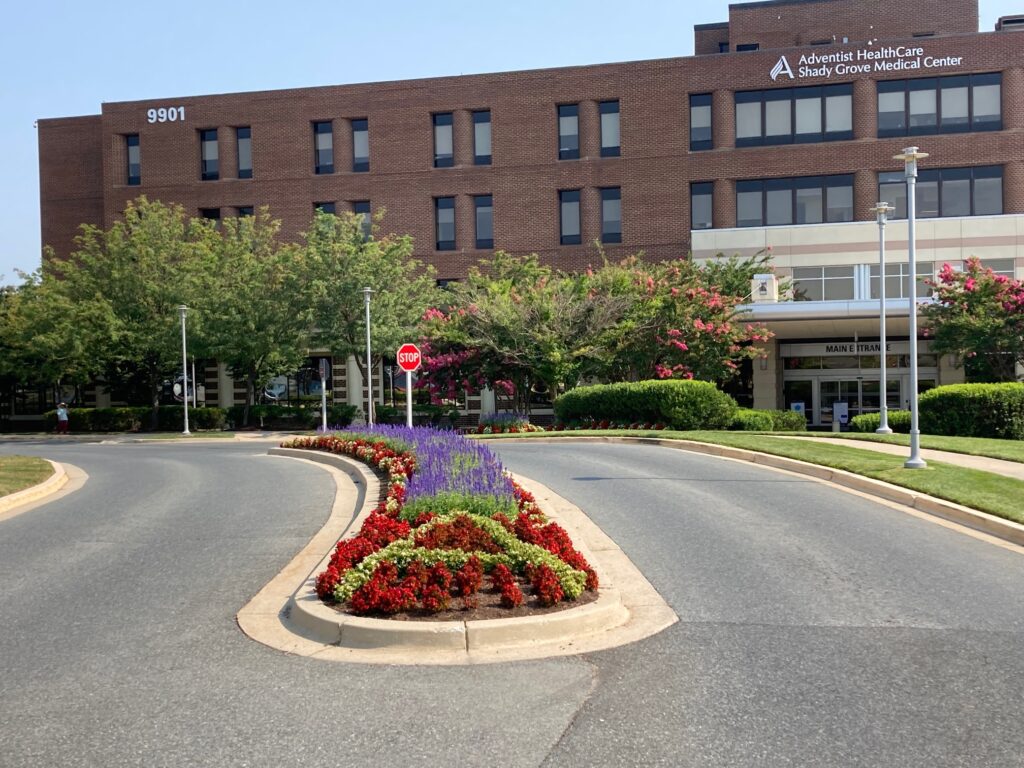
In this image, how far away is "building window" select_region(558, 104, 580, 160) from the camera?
46.3 meters

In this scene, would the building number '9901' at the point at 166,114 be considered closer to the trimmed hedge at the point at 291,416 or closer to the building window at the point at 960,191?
the trimmed hedge at the point at 291,416

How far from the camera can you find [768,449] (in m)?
19.0

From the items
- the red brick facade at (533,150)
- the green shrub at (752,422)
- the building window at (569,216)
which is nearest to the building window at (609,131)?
the red brick facade at (533,150)

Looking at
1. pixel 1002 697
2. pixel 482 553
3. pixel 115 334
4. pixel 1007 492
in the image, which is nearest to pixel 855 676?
pixel 1002 697

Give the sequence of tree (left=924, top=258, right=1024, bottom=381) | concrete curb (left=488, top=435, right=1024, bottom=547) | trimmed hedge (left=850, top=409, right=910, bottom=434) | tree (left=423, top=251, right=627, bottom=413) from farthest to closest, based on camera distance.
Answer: tree (left=423, top=251, right=627, bottom=413)
tree (left=924, top=258, right=1024, bottom=381)
trimmed hedge (left=850, top=409, right=910, bottom=434)
concrete curb (left=488, top=435, right=1024, bottom=547)

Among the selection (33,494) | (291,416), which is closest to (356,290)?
(291,416)

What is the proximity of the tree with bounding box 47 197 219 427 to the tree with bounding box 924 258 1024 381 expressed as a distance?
28.8 metres

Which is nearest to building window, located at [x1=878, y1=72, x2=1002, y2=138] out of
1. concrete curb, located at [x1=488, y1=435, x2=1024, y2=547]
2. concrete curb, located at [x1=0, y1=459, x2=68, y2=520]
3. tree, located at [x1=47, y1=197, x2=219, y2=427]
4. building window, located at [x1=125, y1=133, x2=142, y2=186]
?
concrete curb, located at [x1=488, y1=435, x2=1024, y2=547]

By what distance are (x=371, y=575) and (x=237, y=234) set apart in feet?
139

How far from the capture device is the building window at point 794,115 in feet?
145

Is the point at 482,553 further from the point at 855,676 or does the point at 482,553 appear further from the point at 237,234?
the point at 237,234

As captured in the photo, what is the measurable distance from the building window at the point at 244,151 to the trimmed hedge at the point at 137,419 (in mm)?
12766

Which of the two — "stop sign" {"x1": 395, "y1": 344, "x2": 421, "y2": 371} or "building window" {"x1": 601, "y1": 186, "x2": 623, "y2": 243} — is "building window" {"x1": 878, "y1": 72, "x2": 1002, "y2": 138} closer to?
"building window" {"x1": 601, "y1": 186, "x2": 623, "y2": 243}

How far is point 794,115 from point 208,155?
28.8 metres
